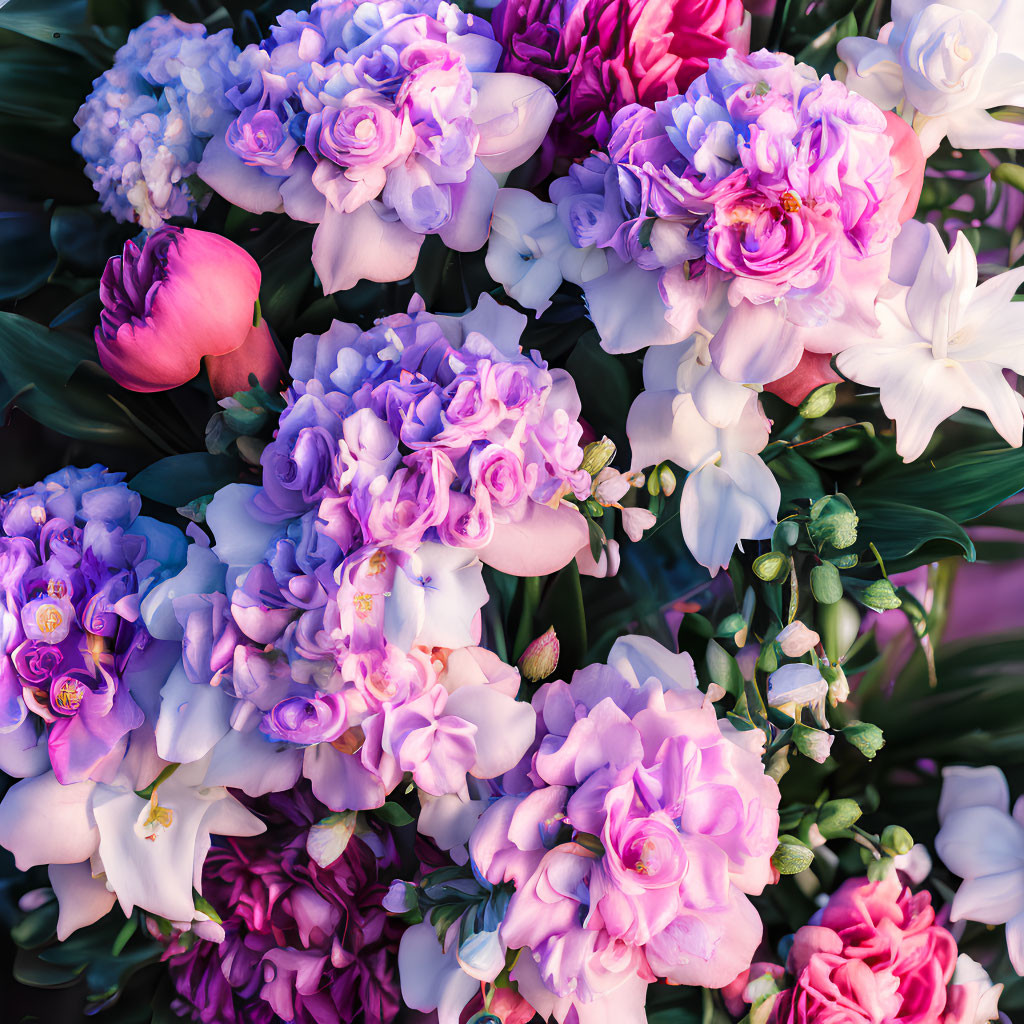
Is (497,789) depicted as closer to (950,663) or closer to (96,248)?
(950,663)

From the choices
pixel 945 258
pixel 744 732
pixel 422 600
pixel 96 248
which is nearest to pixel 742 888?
pixel 744 732

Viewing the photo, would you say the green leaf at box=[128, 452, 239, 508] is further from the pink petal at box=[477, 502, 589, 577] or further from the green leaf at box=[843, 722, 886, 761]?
the green leaf at box=[843, 722, 886, 761]

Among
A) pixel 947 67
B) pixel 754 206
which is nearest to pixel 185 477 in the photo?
pixel 754 206

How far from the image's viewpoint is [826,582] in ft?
1.38

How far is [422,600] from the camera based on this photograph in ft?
1.21

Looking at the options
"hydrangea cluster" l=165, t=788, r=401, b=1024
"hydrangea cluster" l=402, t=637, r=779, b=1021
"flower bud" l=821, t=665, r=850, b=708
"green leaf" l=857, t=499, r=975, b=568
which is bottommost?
"hydrangea cluster" l=165, t=788, r=401, b=1024

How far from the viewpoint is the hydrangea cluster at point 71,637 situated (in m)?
0.41

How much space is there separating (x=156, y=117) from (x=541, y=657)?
321 millimetres

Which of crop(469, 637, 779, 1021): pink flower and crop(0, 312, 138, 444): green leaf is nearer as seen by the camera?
crop(469, 637, 779, 1021): pink flower

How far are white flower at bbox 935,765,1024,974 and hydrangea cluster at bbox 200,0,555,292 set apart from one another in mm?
363

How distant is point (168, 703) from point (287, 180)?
24 centimetres

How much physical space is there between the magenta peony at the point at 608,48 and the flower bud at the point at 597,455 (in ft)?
0.46

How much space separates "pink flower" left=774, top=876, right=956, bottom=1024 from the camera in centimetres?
43

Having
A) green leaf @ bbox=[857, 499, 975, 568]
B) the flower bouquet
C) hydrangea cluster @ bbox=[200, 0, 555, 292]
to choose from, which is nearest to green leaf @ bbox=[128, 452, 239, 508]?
the flower bouquet
